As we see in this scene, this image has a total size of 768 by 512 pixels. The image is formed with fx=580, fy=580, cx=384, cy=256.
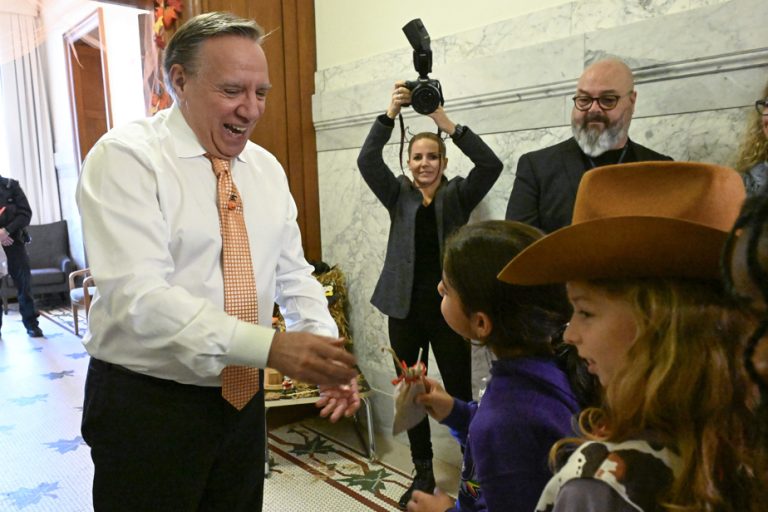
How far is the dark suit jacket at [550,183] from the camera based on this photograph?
2.01 meters

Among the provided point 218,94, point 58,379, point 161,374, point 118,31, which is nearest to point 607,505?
point 161,374

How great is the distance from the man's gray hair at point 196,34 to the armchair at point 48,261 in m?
6.18

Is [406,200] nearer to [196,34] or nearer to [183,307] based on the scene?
[196,34]

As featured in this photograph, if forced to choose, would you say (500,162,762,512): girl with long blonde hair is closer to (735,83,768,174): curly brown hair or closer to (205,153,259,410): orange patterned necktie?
(205,153,259,410): orange patterned necktie

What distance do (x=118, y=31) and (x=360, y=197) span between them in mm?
3456

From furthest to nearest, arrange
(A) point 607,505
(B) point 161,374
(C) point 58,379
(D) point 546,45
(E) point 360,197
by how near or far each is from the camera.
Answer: (C) point 58,379
(E) point 360,197
(D) point 546,45
(B) point 161,374
(A) point 607,505

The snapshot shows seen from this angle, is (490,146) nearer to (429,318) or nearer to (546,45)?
(546,45)

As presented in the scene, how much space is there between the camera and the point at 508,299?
1153mm

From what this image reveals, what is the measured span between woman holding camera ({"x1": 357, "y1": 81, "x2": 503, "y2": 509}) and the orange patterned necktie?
3.83 ft

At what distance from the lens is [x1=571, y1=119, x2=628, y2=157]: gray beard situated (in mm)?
1957

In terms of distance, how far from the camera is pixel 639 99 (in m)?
2.11

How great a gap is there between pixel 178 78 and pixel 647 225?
112 cm

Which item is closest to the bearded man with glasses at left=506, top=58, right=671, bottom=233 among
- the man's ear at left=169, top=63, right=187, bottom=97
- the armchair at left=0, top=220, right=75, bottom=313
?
the man's ear at left=169, top=63, right=187, bottom=97

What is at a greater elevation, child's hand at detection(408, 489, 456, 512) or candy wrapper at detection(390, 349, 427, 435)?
candy wrapper at detection(390, 349, 427, 435)
